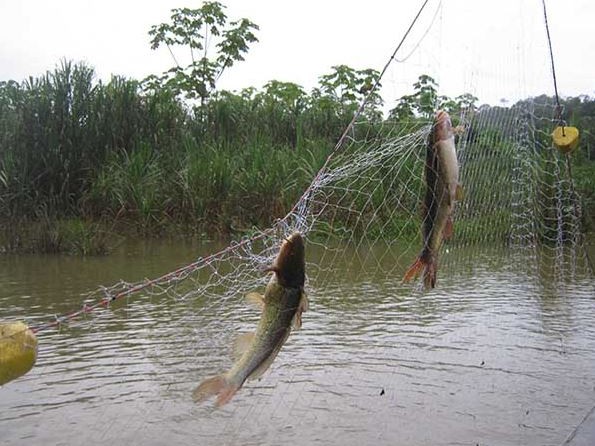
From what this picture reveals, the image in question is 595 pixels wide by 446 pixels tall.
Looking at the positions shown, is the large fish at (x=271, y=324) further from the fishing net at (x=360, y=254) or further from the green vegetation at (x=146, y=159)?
the green vegetation at (x=146, y=159)

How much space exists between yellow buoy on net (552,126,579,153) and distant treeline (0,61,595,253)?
10000 millimetres

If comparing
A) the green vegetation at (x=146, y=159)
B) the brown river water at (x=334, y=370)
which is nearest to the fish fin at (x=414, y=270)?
the brown river water at (x=334, y=370)

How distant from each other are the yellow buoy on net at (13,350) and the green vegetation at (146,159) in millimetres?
10767

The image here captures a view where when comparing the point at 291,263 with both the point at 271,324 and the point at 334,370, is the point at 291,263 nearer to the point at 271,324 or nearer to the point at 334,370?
the point at 271,324

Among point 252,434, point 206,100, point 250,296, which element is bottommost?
point 252,434

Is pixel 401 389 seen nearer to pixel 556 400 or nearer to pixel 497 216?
pixel 556 400

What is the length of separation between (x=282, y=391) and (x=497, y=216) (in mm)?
4948

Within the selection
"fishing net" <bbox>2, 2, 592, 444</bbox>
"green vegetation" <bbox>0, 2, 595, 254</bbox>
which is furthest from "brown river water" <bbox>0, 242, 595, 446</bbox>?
"green vegetation" <bbox>0, 2, 595, 254</bbox>

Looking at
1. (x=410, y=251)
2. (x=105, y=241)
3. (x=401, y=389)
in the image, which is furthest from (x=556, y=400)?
(x=105, y=241)

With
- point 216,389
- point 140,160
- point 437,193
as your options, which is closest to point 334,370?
point 437,193

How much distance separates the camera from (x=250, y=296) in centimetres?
353

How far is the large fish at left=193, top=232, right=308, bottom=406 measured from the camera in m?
3.31

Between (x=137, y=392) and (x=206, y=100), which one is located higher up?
(x=206, y=100)

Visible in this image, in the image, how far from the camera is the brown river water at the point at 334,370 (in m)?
5.48
